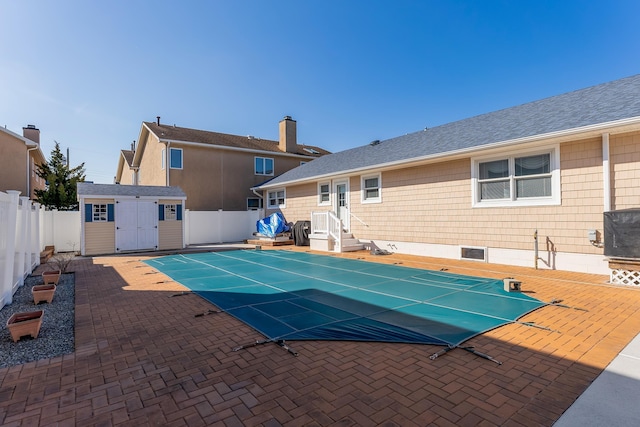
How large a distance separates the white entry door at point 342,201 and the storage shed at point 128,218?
7570mm

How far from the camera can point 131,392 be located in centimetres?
275

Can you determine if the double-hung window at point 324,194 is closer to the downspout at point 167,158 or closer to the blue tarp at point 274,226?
the blue tarp at point 274,226

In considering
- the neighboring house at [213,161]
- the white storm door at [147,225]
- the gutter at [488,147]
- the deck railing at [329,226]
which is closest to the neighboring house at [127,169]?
the neighboring house at [213,161]

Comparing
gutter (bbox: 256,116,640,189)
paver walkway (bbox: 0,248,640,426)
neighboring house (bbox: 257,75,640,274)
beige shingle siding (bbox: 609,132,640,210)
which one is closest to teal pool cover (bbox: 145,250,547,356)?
paver walkway (bbox: 0,248,640,426)

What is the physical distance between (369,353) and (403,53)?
14.8 metres

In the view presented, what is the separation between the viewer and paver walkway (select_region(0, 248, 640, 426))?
239 cm

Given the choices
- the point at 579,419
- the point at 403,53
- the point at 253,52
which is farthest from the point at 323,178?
the point at 579,419

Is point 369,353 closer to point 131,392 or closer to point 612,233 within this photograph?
point 131,392

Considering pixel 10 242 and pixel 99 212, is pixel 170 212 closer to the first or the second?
pixel 99 212

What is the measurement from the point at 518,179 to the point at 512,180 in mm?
142

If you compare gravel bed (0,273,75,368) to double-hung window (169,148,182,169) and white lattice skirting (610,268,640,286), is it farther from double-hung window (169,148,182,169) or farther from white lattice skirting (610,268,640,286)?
double-hung window (169,148,182,169)

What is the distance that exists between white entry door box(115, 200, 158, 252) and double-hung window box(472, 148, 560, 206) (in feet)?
44.3

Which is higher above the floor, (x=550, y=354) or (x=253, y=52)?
(x=253, y=52)

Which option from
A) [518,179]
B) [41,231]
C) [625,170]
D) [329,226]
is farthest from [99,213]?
[625,170]
